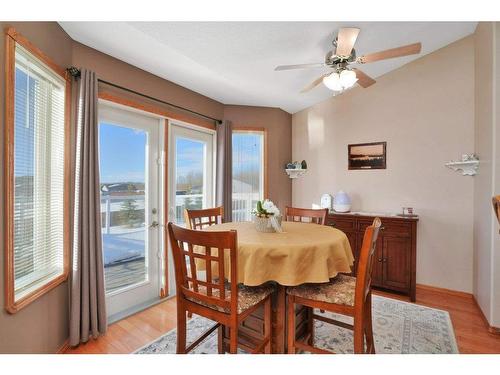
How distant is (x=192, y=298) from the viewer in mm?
1577


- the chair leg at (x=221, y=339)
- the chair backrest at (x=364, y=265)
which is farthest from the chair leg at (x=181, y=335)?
the chair backrest at (x=364, y=265)

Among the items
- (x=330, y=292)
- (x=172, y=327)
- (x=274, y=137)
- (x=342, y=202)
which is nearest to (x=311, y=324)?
(x=330, y=292)

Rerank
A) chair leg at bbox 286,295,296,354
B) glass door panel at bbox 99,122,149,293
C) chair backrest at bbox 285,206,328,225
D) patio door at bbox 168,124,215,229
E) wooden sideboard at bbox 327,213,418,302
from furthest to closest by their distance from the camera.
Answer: patio door at bbox 168,124,215,229, wooden sideboard at bbox 327,213,418,302, chair backrest at bbox 285,206,328,225, glass door panel at bbox 99,122,149,293, chair leg at bbox 286,295,296,354

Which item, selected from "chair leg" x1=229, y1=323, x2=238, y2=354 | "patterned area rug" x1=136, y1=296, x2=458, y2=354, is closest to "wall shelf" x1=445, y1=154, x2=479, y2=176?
"patterned area rug" x1=136, y1=296, x2=458, y2=354

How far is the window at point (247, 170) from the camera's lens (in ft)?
12.4

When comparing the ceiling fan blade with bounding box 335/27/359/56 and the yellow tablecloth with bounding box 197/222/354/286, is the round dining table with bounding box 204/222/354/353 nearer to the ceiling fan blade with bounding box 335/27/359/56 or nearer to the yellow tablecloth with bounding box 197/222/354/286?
the yellow tablecloth with bounding box 197/222/354/286

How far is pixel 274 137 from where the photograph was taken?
13.0 feet

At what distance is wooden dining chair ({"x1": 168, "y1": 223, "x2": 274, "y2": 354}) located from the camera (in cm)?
136

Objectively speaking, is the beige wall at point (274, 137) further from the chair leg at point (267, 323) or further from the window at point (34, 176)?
the chair leg at point (267, 323)

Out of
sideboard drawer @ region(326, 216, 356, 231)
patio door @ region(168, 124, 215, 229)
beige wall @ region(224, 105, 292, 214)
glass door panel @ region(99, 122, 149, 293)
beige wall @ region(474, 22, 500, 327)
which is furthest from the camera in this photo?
beige wall @ region(224, 105, 292, 214)

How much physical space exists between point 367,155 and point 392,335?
2.26m

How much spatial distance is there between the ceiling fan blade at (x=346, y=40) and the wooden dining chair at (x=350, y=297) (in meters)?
1.33

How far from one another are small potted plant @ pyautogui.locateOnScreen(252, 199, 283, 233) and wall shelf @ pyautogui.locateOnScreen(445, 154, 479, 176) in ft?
7.23
